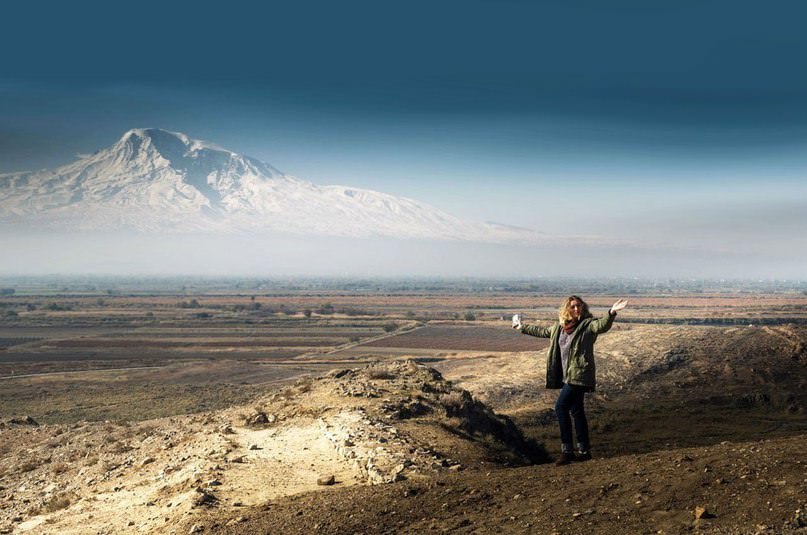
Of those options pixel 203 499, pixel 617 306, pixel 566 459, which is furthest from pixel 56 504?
pixel 617 306

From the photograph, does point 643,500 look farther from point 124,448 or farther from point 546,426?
point 546,426

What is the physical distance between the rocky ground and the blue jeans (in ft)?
1.58

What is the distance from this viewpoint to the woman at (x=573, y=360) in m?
10.6

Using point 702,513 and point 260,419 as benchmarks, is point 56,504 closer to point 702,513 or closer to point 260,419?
point 260,419

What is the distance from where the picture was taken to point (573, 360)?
1066 cm

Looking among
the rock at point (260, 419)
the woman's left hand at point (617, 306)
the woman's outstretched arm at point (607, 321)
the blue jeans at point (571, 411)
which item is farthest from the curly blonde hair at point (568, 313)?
the rock at point (260, 419)

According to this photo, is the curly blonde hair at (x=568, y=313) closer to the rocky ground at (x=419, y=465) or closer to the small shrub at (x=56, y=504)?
the rocky ground at (x=419, y=465)

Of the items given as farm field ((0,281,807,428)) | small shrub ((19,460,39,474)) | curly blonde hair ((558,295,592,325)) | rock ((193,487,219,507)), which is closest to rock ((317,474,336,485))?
rock ((193,487,219,507))

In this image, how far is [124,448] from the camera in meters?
19.9

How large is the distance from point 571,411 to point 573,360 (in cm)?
87

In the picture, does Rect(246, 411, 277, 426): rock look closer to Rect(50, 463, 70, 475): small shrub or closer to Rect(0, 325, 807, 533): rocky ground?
Rect(0, 325, 807, 533): rocky ground

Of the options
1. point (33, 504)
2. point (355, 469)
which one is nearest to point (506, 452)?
point (355, 469)

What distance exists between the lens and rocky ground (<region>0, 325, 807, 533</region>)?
8422mm

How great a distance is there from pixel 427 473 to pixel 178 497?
14.3ft
